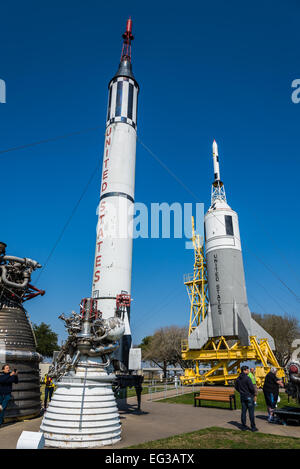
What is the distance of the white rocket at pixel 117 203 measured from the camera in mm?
15719

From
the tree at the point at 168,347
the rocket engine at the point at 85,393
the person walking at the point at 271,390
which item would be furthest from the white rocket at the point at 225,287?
the tree at the point at 168,347

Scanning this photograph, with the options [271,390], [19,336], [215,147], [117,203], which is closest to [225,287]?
[117,203]

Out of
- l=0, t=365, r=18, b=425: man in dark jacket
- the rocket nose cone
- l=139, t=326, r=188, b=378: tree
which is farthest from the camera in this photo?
l=139, t=326, r=188, b=378: tree

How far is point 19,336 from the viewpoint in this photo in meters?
11.2

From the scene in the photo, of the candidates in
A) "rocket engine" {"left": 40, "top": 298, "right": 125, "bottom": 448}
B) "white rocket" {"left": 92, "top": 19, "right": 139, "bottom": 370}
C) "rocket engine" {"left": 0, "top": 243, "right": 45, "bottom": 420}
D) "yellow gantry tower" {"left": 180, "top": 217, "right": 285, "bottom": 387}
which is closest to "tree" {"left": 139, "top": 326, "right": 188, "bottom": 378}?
"yellow gantry tower" {"left": 180, "top": 217, "right": 285, "bottom": 387}

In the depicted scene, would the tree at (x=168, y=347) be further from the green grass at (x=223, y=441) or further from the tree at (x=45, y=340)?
the green grass at (x=223, y=441)

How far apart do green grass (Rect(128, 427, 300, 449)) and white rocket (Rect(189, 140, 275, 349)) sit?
1351 centimetres

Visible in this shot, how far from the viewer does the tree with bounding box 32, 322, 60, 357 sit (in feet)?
143

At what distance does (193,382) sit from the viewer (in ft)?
79.3

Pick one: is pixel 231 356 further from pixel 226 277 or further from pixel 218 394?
pixel 218 394

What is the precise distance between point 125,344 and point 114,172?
29.4ft

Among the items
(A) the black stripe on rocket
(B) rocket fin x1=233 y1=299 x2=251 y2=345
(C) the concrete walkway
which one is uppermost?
(A) the black stripe on rocket

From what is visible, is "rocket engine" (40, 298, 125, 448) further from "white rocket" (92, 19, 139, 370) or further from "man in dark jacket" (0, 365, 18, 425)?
"white rocket" (92, 19, 139, 370)
